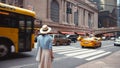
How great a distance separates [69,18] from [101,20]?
63.7m

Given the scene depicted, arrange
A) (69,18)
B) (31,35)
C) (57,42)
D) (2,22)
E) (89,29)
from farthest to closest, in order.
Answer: (89,29)
(69,18)
(57,42)
(31,35)
(2,22)

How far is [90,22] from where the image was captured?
4227 inches

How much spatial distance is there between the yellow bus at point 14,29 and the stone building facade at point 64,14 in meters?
41.1

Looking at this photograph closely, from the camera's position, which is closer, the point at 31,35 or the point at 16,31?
the point at 16,31

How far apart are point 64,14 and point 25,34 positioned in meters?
62.2

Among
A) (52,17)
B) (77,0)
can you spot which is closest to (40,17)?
(52,17)

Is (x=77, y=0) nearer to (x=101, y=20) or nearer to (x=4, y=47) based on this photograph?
(x=101, y=20)

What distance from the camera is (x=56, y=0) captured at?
240 feet

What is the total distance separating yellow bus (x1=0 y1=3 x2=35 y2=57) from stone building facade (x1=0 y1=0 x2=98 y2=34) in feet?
135

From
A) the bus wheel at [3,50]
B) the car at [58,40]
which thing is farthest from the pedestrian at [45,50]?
the car at [58,40]

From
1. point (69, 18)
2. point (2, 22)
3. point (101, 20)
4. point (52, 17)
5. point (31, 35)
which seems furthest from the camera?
point (101, 20)

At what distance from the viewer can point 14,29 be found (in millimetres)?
15109

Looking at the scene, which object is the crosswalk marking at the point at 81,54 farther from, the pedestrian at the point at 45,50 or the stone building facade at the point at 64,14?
the stone building facade at the point at 64,14

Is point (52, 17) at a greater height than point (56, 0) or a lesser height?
lesser
